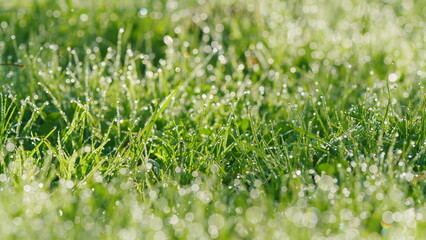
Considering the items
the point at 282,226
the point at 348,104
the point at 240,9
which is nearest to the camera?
the point at 282,226

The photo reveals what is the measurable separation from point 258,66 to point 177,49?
1.83 ft

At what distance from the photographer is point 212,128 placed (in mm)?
2678

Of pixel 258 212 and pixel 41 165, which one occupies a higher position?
pixel 258 212

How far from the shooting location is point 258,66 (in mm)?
3639

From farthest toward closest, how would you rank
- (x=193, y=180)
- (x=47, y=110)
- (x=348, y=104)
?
(x=348, y=104) < (x=47, y=110) < (x=193, y=180)

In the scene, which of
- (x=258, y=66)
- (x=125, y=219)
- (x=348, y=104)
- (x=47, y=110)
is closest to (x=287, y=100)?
(x=348, y=104)

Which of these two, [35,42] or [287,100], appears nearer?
[287,100]

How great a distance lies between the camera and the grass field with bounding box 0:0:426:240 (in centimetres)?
191

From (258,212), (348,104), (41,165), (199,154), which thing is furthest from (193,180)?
(348,104)

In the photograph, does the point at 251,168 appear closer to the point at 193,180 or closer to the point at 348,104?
the point at 193,180

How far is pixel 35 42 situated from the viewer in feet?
11.6

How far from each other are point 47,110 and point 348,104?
4.72ft

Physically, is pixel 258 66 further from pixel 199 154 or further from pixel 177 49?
pixel 199 154

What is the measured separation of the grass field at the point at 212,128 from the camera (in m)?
1.91
